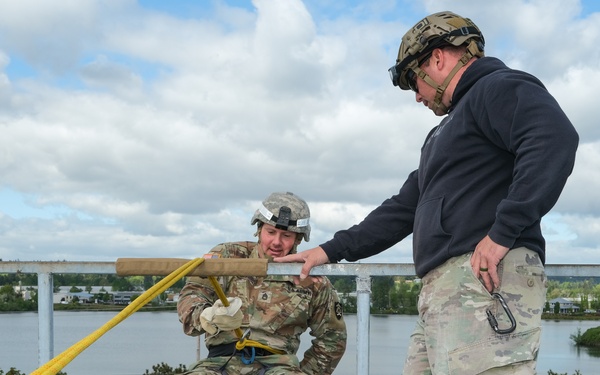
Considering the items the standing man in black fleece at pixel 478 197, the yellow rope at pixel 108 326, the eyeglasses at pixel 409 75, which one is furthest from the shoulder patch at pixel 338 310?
the eyeglasses at pixel 409 75

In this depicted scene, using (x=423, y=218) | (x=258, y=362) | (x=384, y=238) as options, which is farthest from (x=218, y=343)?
(x=423, y=218)

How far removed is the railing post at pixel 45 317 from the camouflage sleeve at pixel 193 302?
0.55 m

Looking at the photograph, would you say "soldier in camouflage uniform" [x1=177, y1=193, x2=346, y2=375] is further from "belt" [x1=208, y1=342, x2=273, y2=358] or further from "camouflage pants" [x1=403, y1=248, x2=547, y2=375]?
"camouflage pants" [x1=403, y1=248, x2=547, y2=375]

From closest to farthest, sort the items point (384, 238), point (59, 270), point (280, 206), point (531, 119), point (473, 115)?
point (531, 119), point (473, 115), point (384, 238), point (59, 270), point (280, 206)

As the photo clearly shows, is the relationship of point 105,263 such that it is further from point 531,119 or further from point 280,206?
point 531,119

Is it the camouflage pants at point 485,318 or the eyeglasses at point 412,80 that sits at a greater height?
the eyeglasses at point 412,80

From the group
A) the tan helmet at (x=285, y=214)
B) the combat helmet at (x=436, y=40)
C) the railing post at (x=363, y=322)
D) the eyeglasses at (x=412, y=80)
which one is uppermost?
the combat helmet at (x=436, y=40)

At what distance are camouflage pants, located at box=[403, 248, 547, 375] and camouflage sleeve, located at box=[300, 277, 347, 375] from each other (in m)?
1.32

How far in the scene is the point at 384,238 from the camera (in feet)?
10.4

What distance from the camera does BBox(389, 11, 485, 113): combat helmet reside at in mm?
2582

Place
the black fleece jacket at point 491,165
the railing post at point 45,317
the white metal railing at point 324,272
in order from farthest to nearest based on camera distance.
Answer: the railing post at point 45,317 < the white metal railing at point 324,272 < the black fleece jacket at point 491,165

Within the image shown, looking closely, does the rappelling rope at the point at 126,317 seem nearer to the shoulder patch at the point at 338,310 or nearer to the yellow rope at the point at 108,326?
the yellow rope at the point at 108,326

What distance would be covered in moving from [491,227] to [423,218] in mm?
264

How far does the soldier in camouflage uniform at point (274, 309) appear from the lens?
11.6 feet
